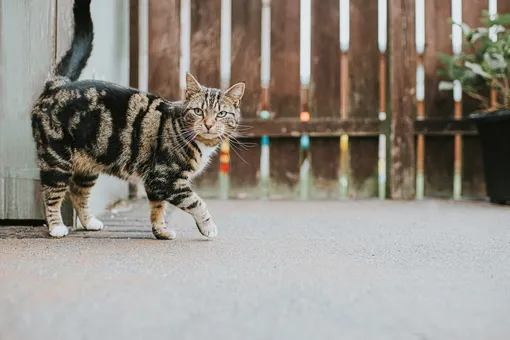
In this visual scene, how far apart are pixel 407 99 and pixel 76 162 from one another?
7.30 feet

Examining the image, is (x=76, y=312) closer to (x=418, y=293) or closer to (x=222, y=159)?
(x=418, y=293)

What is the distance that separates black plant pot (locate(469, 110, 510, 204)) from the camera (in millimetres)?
2867

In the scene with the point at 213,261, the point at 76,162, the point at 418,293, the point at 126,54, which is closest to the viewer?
the point at 418,293

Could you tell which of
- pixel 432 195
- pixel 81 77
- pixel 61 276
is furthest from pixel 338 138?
pixel 61 276

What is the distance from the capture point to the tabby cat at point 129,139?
176 centimetres

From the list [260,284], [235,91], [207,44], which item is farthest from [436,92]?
[260,284]

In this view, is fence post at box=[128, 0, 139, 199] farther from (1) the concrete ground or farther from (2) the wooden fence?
(1) the concrete ground

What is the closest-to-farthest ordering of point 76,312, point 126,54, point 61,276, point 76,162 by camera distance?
point 76,312
point 61,276
point 76,162
point 126,54

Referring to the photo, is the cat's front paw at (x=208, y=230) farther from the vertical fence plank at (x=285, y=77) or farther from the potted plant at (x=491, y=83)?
the potted plant at (x=491, y=83)

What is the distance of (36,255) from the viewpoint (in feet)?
4.60

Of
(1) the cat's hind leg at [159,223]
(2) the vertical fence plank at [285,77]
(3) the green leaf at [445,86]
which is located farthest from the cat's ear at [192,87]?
(3) the green leaf at [445,86]

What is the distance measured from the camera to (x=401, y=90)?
3.22 m

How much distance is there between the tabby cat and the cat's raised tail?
0.31 feet

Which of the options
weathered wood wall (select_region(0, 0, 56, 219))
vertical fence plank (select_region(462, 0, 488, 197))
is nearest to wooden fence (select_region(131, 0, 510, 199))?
vertical fence plank (select_region(462, 0, 488, 197))
